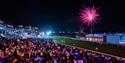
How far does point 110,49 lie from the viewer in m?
40.7

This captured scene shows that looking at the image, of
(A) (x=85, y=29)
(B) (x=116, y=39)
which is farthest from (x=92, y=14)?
(A) (x=85, y=29)

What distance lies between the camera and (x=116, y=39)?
53406 millimetres

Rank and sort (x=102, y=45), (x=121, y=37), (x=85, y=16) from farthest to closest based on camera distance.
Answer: (x=121, y=37), (x=85, y=16), (x=102, y=45)

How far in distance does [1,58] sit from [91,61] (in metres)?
10.8

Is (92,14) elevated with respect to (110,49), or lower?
elevated

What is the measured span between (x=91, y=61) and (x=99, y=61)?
0.70 metres

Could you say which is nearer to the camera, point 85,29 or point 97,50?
point 97,50

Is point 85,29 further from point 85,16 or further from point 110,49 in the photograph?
point 110,49

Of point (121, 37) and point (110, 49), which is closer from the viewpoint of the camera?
point (110, 49)

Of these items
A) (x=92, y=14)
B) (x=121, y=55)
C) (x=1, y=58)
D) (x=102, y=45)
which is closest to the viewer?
(x=1, y=58)

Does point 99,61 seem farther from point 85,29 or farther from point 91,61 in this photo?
point 85,29

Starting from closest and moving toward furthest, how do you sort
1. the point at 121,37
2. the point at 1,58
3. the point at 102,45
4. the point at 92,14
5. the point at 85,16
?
the point at 1,58, the point at 102,45, the point at 92,14, the point at 85,16, the point at 121,37

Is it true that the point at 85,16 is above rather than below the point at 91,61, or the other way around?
above

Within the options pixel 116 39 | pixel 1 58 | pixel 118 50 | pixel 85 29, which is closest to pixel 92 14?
pixel 116 39
